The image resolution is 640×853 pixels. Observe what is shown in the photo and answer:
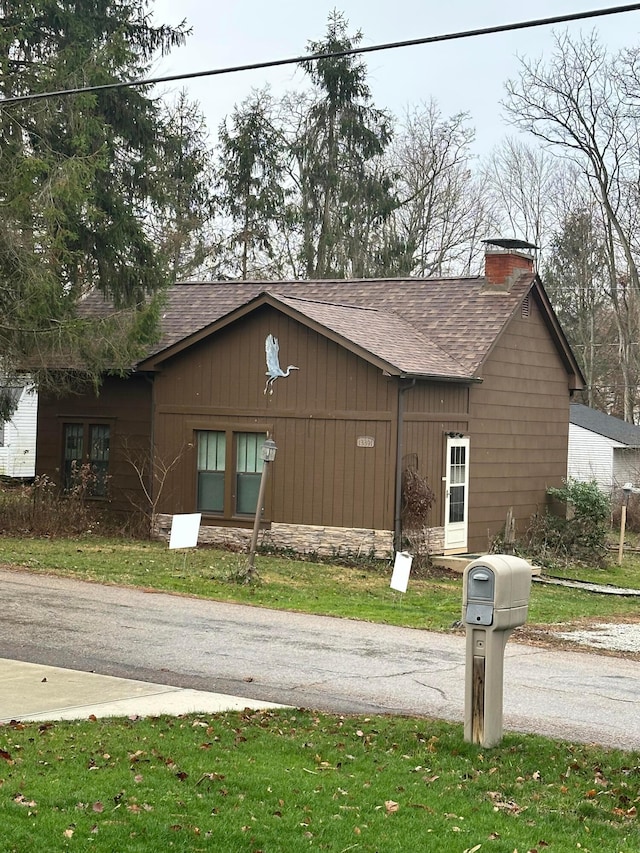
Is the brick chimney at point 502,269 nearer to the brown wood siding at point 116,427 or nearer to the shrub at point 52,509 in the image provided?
the brown wood siding at point 116,427

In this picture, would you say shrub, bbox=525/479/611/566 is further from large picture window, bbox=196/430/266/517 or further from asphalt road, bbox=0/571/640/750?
asphalt road, bbox=0/571/640/750

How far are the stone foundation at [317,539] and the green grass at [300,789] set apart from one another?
12.9 meters

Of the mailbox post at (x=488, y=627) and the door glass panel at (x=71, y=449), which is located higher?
the door glass panel at (x=71, y=449)

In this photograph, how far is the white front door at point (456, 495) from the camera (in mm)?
23047

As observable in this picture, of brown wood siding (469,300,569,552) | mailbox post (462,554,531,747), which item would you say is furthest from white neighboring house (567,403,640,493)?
mailbox post (462,554,531,747)

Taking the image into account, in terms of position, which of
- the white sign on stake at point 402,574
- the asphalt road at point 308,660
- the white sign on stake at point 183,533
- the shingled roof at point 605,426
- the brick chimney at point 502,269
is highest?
the brick chimney at point 502,269

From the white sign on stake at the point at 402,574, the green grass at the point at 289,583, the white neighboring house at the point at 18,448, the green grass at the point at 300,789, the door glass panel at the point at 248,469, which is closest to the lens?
the green grass at the point at 300,789

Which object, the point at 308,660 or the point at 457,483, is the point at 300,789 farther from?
the point at 457,483

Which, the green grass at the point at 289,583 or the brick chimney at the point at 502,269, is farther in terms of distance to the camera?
the brick chimney at the point at 502,269

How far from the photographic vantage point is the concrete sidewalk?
347 inches

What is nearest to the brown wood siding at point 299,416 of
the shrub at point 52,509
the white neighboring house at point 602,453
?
the shrub at point 52,509

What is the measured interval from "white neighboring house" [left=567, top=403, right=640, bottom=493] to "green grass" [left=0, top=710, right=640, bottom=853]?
3129 centimetres

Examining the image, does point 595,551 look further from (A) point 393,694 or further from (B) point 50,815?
(B) point 50,815

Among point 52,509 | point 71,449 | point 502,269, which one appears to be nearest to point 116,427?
point 71,449
